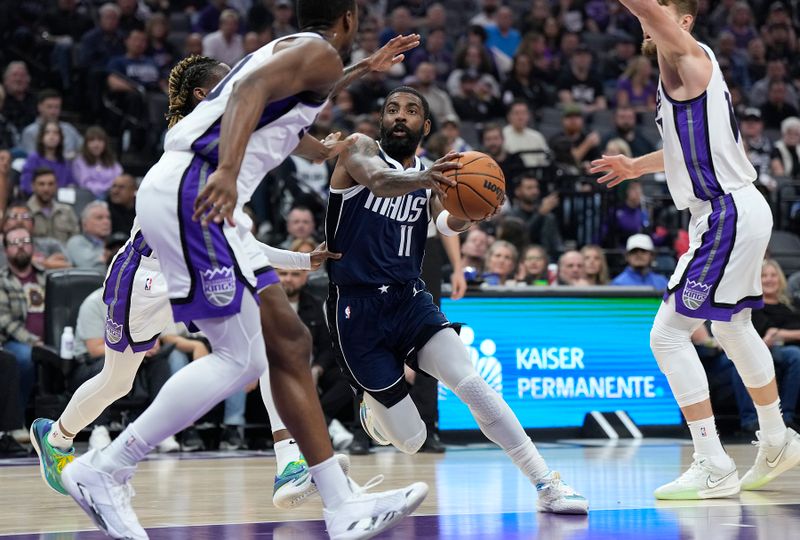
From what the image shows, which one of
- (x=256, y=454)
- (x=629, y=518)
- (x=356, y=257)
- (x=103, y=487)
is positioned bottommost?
(x=256, y=454)

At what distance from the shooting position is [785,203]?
12852 mm

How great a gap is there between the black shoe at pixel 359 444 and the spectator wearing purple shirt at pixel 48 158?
4163 mm

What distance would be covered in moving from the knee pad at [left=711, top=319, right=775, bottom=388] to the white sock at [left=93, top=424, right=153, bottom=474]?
288 cm

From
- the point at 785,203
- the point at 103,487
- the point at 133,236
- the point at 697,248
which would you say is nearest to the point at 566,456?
the point at 697,248

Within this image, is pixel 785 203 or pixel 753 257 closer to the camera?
pixel 753 257

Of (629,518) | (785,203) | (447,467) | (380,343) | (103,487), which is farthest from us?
(785,203)

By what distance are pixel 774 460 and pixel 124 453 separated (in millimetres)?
3224

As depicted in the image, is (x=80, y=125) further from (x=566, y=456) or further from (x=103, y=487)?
(x=103, y=487)

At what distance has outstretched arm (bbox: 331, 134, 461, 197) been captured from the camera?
172 inches

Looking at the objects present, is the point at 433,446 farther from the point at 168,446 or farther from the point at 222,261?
the point at 222,261

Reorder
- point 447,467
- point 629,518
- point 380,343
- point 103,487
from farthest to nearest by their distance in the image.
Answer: point 447,467, point 380,343, point 629,518, point 103,487

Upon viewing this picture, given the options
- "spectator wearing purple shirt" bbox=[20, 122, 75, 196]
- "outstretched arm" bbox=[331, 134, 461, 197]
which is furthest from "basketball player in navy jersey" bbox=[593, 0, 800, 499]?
"spectator wearing purple shirt" bbox=[20, 122, 75, 196]

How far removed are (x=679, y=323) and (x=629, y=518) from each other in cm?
111

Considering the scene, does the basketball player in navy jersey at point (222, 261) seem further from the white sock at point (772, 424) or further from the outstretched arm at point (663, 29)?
the white sock at point (772, 424)
